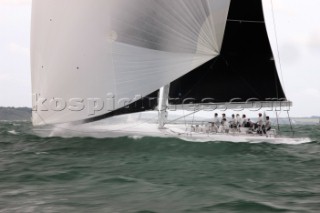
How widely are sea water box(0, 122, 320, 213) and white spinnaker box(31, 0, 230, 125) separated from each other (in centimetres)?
201

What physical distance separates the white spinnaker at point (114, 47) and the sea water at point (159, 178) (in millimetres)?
2006

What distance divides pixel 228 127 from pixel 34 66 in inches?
334

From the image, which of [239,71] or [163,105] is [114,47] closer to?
[163,105]

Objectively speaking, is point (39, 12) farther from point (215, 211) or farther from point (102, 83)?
point (215, 211)

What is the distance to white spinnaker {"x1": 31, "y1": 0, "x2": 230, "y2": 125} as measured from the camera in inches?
552

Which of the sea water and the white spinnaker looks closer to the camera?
the sea water

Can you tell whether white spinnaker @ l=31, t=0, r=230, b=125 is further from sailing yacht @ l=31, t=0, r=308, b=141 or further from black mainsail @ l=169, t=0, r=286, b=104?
black mainsail @ l=169, t=0, r=286, b=104

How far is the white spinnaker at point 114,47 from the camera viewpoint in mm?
14023

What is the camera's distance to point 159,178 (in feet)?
29.4

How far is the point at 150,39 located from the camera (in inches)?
578

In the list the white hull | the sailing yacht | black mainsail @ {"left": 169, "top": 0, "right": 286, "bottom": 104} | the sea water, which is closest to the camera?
the sea water

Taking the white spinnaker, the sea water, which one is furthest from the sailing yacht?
the sea water

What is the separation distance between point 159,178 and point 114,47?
6618mm

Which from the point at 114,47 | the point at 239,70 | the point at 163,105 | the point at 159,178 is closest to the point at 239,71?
the point at 239,70
